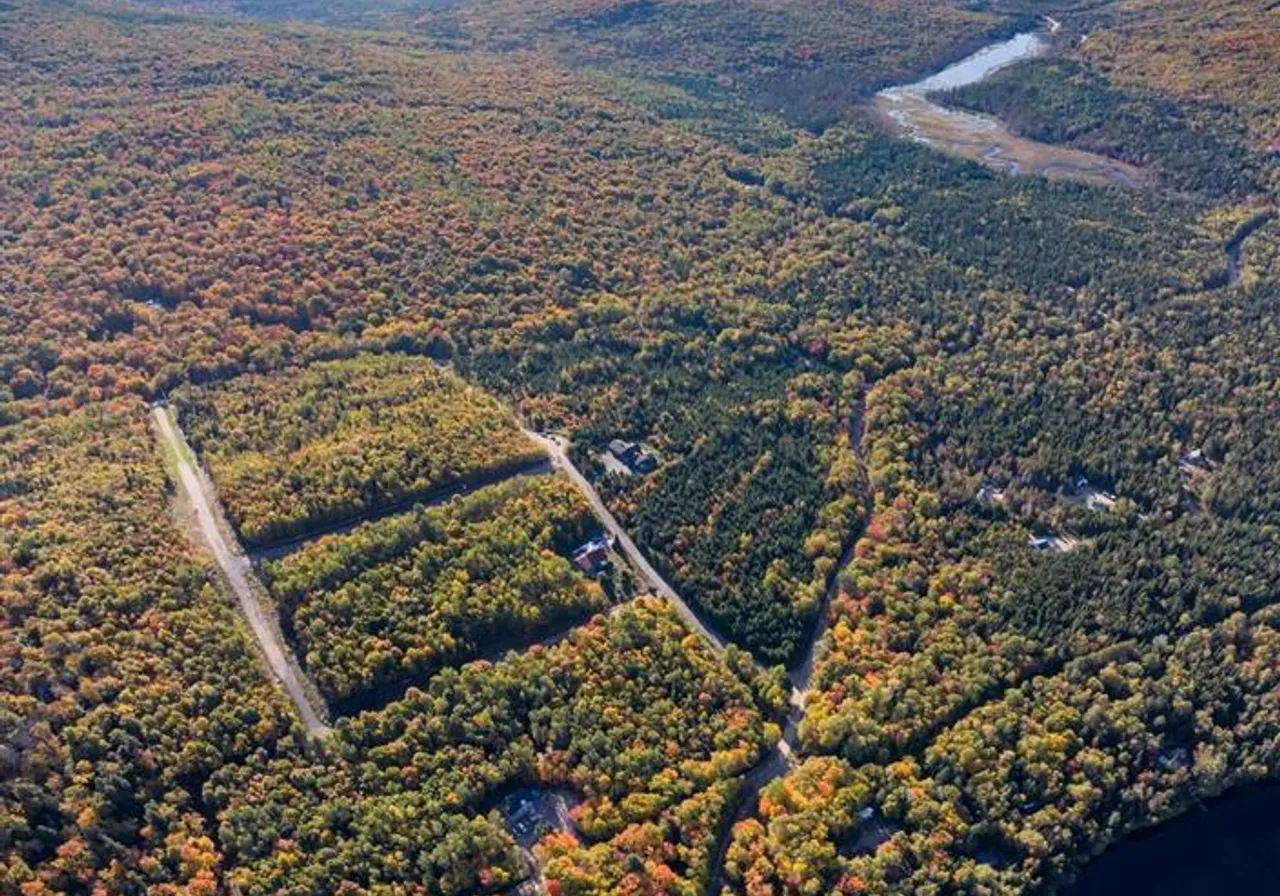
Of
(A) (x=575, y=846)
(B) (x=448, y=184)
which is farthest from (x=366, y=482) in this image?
(B) (x=448, y=184)

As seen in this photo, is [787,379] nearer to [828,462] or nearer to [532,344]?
[828,462]

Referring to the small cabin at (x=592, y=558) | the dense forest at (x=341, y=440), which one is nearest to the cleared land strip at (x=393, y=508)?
the dense forest at (x=341, y=440)

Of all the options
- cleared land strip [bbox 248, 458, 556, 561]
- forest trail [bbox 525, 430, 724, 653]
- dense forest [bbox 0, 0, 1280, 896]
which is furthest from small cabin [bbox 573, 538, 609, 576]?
cleared land strip [bbox 248, 458, 556, 561]

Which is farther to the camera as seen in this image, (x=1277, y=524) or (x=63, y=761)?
(x=1277, y=524)

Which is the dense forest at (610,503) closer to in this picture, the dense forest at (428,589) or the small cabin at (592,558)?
the dense forest at (428,589)

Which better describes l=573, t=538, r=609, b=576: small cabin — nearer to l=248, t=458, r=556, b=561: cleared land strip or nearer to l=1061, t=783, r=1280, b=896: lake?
l=248, t=458, r=556, b=561: cleared land strip
